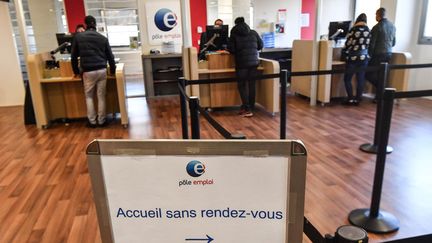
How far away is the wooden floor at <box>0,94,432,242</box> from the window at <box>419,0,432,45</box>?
1199 mm

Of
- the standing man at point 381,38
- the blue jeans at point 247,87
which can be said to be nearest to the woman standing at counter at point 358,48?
the standing man at point 381,38

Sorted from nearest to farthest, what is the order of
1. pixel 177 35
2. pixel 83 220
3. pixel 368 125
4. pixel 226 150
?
pixel 226 150
pixel 83 220
pixel 368 125
pixel 177 35

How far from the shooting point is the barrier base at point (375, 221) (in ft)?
7.47

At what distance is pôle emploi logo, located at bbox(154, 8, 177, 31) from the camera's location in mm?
7527

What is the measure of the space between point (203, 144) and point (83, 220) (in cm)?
200

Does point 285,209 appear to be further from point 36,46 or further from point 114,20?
point 114,20

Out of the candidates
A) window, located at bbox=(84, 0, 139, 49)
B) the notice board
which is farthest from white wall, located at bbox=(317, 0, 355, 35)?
the notice board

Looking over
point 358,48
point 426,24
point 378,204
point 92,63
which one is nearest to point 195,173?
point 378,204

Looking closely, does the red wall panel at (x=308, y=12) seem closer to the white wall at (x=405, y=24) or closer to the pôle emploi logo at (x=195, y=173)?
the white wall at (x=405, y=24)

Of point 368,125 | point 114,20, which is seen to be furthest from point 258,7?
point 368,125

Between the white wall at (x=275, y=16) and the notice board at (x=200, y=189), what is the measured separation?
905 cm

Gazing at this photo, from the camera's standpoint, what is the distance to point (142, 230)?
100cm

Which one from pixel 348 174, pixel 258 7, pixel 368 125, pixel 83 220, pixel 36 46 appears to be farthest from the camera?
pixel 258 7

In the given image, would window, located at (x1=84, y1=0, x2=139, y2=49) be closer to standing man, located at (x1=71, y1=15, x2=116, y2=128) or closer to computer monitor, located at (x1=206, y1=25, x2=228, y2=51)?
computer monitor, located at (x1=206, y1=25, x2=228, y2=51)
